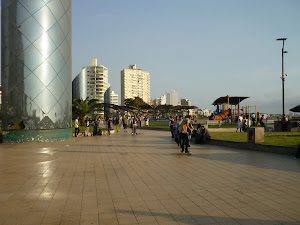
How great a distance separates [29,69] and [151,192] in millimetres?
12637

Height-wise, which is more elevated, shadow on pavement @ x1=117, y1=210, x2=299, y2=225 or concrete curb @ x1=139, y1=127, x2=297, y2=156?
concrete curb @ x1=139, y1=127, x2=297, y2=156

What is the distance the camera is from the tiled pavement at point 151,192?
404cm

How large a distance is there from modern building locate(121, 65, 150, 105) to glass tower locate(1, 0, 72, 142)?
156041 millimetres

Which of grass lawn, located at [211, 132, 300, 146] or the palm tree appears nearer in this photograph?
grass lawn, located at [211, 132, 300, 146]

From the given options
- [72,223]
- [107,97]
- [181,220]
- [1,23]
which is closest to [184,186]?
[181,220]

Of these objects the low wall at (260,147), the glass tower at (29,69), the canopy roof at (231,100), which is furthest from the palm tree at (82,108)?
the low wall at (260,147)

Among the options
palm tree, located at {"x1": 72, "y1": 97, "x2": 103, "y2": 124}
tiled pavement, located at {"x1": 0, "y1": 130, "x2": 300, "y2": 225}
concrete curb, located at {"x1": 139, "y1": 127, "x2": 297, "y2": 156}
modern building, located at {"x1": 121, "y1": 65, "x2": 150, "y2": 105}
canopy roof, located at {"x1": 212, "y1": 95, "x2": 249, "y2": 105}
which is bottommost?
tiled pavement, located at {"x1": 0, "y1": 130, "x2": 300, "y2": 225}

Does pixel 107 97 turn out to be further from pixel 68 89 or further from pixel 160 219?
pixel 160 219

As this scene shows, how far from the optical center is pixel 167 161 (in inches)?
360

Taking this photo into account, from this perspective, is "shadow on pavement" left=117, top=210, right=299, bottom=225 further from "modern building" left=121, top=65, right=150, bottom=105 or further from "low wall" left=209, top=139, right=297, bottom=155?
"modern building" left=121, top=65, right=150, bottom=105

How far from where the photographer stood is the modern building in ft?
586

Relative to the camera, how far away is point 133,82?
603ft

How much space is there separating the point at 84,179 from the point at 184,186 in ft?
7.52

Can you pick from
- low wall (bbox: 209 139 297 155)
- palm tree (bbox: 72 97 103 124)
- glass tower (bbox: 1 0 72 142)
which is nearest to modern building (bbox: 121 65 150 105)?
palm tree (bbox: 72 97 103 124)
